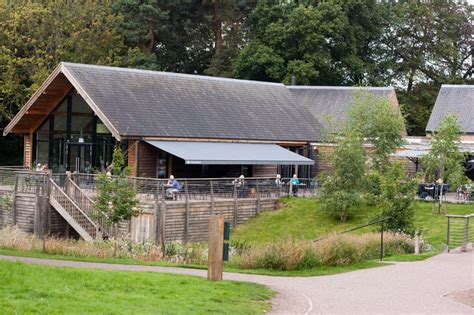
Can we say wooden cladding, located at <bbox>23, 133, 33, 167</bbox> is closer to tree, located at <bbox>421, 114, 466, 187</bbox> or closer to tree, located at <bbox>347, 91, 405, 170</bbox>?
tree, located at <bbox>347, 91, 405, 170</bbox>

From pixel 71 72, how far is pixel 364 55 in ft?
95.0

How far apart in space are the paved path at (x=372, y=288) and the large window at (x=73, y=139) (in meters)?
18.5

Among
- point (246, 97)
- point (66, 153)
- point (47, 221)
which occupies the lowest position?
point (47, 221)

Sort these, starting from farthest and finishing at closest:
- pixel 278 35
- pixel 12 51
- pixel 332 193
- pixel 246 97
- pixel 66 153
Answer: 1. pixel 278 35
2. pixel 12 51
3. pixel 246 97
4. pixel 66 153
5. pixel 332 193

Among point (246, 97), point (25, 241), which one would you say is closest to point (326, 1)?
point (246, 97)

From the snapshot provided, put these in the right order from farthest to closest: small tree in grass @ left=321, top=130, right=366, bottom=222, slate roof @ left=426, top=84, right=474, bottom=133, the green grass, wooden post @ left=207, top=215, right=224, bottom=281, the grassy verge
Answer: slate roof @ left=426, top=84, right=474, bottom=133
small tree in grass @ left=321, top=130, right=366, bottom=222
the grassy verge
wooden post @ left=207, top=215, right=224, bottom=281
the green grass

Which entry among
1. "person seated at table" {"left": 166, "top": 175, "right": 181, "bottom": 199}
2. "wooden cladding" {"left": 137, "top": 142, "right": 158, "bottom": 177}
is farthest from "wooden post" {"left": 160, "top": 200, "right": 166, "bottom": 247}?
"wooden cladding" {"left": 137, "top": 142, "right": 158, "bottom": 177}

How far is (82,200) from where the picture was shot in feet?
90.2

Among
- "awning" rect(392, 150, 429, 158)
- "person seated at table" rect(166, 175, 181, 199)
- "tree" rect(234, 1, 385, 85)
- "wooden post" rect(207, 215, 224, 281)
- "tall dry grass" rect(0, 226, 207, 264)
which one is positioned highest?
"tree" rect(234, 1, 385, 85)

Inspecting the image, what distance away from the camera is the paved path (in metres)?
12.9

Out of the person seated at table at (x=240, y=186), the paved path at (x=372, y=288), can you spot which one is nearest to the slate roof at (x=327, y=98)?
the person seated at table at (x=240, y=186)

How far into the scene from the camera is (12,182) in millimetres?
29281

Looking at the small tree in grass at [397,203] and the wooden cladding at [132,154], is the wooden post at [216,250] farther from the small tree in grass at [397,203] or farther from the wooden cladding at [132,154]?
the wooden cladding at [132,154]

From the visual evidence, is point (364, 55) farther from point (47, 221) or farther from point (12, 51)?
point (47, 221)
